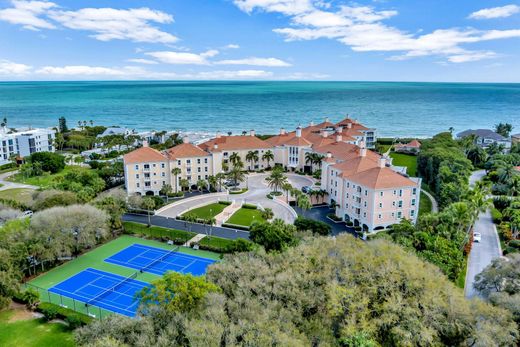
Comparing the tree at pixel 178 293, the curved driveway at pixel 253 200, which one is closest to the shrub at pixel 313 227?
the curved driveway at pixel 253 200

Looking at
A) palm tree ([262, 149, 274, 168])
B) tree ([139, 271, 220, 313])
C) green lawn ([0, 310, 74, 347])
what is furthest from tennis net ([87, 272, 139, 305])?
palm tree ([262, 149, 274, 168])

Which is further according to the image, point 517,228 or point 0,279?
point 517,228

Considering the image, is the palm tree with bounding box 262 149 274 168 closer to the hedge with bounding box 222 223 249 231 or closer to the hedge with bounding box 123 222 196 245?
the hedge with bounding box 222 223 249 231

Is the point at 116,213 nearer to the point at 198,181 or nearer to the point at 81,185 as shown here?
the point at 81,185

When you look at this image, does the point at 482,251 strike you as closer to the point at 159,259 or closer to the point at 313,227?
the point at 313,227

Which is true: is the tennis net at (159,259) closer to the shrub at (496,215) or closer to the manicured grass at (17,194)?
the manicured grass at (17,194)

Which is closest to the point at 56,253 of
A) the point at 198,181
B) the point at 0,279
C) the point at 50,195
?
the point at 0,279

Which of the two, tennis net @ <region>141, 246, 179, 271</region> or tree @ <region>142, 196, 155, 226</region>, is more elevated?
→ tree @ <region>142, 196, 155, 226</region>
